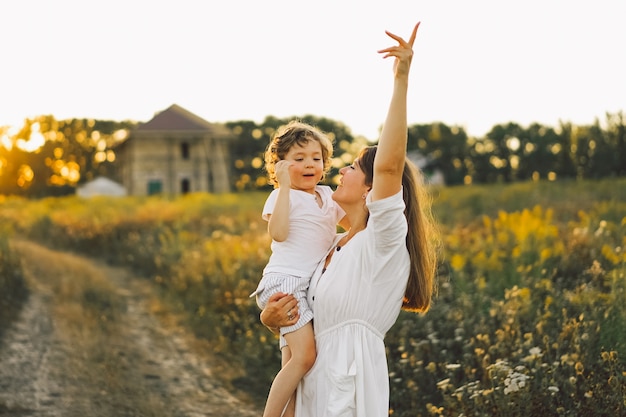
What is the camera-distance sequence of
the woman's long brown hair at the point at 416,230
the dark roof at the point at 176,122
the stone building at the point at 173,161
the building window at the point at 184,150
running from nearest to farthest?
the woman's long brown hair at the point at 416,230 < the dark roof at the point at 176,122 < the stone building at the point at 173,161 < the building window at the point at 184,150

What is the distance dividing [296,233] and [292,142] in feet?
1.46

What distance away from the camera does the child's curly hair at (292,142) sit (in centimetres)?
361

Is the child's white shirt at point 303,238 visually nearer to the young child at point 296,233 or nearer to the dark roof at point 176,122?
the young child at point 296,233

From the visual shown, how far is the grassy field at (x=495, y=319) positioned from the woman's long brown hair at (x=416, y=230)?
140 centimetres

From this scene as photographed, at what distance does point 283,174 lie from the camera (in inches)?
134

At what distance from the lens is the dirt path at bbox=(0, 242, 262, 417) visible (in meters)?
6.53

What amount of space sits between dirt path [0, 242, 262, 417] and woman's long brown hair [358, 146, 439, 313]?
11.9 feet

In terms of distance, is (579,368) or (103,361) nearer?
(579,368)

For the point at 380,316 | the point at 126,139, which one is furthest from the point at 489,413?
the point at 126,139

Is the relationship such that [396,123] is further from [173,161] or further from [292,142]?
[173,161]

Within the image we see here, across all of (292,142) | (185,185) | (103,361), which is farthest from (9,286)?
(185,185)

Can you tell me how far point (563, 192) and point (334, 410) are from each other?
1598 centimetres

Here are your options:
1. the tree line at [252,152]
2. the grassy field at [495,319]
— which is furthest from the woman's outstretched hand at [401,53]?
the tree line at [252,152]

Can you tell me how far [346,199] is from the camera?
318cm
